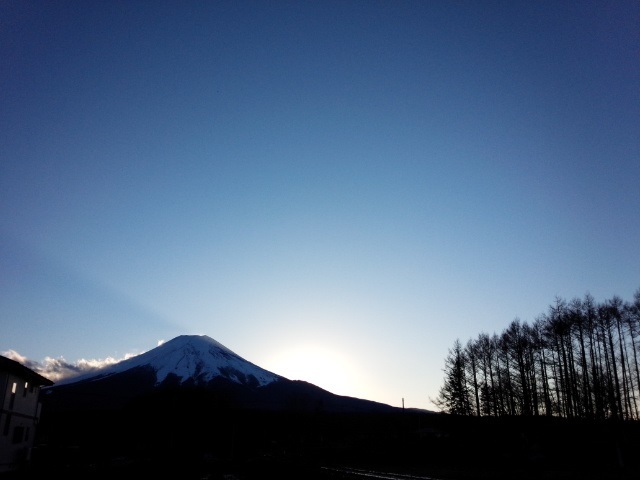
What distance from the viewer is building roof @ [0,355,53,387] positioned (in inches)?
1374

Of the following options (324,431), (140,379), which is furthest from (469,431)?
(140,379)

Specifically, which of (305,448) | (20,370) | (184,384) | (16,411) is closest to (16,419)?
(16,411)

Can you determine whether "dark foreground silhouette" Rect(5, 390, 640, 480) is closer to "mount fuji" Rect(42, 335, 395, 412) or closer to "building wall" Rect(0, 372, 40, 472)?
"building wall" Rect(0, 372, 40, 472)

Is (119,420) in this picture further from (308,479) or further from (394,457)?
(308,479)

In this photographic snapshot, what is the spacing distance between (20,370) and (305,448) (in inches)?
1335

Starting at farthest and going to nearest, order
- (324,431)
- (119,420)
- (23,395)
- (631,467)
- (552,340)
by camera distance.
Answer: (324,431) → (119,420) → (552,340) → (23,395) → (631,467)

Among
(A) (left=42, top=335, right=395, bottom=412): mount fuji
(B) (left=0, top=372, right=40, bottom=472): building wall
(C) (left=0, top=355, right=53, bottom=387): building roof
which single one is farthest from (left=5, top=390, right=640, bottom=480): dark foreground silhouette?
(A) (left=42, top=335, right=395, bottom=412): mount fuji

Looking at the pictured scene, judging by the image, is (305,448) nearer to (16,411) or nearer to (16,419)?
(16,419)

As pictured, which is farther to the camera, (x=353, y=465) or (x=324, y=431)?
(x=324, y=431)

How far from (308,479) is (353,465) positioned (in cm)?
1506

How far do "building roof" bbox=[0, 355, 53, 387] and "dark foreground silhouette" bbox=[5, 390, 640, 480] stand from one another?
20.6 ft

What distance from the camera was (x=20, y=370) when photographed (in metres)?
37.3

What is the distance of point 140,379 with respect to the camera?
169875 millimetres

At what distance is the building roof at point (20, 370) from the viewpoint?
3491cm
